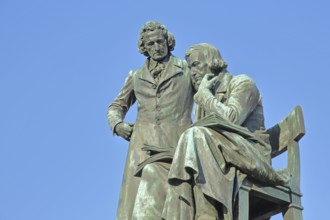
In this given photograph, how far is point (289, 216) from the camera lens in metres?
9.64

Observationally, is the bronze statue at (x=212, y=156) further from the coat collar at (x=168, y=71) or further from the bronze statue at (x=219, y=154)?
the coat collar at (x=168, y=71)

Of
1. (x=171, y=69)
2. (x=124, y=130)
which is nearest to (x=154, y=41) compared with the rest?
(x=171, y=69)

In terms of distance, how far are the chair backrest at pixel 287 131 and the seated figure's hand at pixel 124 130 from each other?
66.2 inches

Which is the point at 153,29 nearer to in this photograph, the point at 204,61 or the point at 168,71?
the point at 168,71

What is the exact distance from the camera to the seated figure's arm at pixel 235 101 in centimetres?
962

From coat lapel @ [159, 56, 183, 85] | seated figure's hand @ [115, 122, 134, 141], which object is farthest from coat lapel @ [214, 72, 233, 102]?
seated figure's hand @ [115, 122, 134, 141]

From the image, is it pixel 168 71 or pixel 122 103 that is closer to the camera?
pixel 168 71

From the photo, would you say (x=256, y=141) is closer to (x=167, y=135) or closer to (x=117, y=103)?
(x=167, y=135)

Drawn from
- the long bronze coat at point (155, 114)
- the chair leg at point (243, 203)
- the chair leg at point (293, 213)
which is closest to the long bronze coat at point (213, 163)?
the chair leg at point (243, 203)

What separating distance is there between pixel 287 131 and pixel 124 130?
197 centimetres

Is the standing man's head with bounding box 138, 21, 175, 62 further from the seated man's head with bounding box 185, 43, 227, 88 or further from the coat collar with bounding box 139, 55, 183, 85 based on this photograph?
the seated man's head with bounding box 185, 43, 227, 88

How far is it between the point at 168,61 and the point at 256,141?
5.89ft

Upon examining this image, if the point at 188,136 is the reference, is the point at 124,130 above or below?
above

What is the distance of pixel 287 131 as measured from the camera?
402 inches
